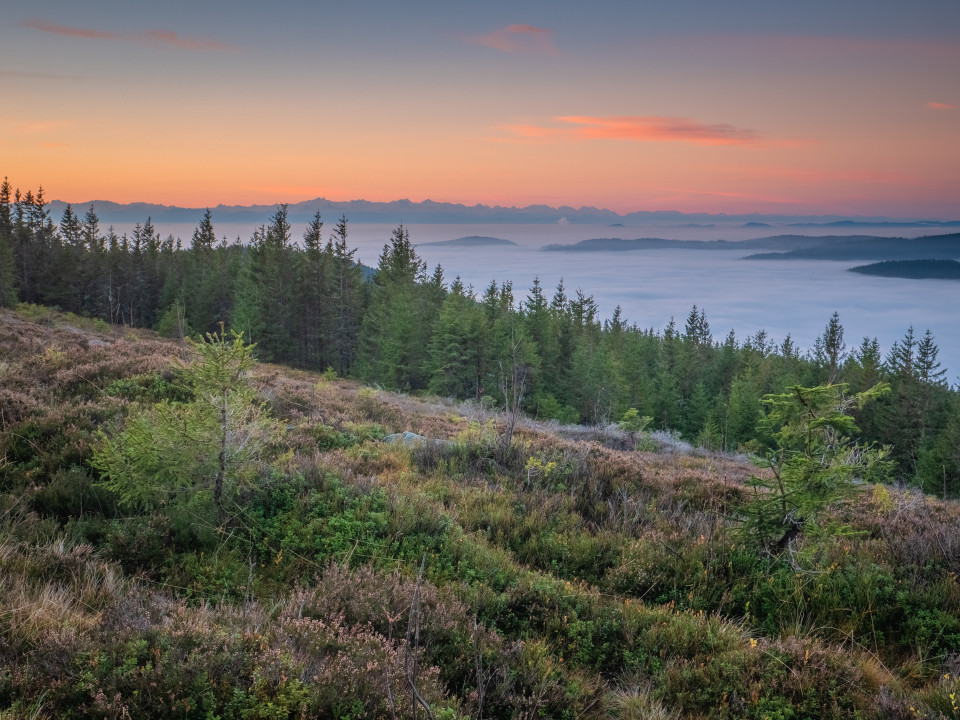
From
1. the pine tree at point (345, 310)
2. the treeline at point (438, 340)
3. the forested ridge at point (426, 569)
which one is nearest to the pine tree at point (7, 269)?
the treeline at point (438, 340)

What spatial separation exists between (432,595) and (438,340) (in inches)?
1568

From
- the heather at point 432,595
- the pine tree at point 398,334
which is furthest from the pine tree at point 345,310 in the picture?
the heather at point 432,595

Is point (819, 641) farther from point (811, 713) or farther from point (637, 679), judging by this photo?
point (637, 679)

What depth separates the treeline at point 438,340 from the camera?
44.9 metres

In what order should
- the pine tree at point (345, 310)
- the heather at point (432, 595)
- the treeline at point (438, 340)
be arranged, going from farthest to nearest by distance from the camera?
the pine tree at point (345, 310) → the treeline at point (438, 340) → the heather at point (432, 595)

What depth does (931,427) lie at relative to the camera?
5256 centimetres

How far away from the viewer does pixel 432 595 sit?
4.37 metres

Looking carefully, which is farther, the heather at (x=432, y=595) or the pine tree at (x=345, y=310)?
the pine tree at (x=345, y=310)

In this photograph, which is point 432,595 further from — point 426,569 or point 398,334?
point 398,334

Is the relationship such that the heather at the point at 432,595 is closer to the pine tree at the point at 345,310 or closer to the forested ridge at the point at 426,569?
the forested ridge at the point at 426,569

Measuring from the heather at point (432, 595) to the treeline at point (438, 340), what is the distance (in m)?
32.4

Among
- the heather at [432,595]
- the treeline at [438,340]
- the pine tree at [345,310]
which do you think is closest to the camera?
the heather at [432,595]

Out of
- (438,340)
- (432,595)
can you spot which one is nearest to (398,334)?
(438,340)

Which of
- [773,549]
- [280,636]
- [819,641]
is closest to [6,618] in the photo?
[280,636]
